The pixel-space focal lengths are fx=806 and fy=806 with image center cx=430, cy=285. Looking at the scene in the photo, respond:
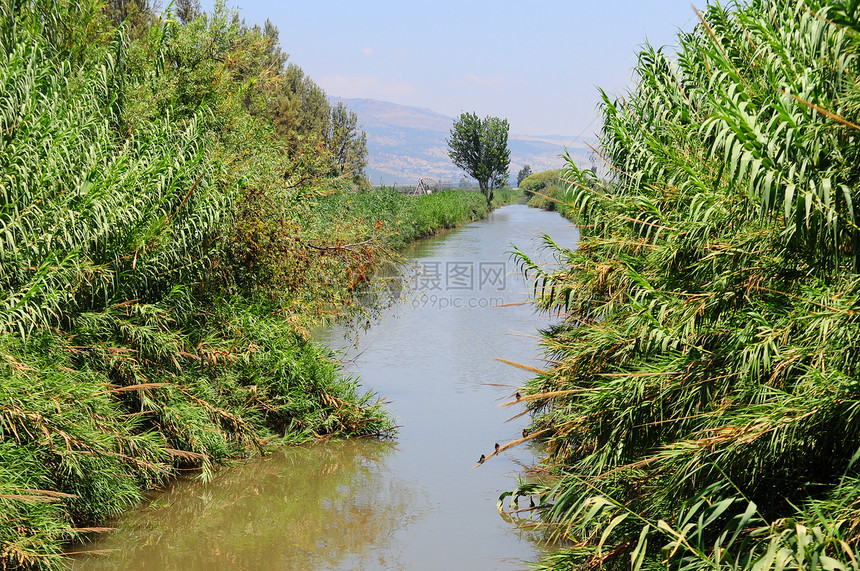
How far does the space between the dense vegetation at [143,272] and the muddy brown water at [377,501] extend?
0.31 m

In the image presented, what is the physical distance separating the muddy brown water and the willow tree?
5600 cm

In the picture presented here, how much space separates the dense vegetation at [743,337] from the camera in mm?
3732

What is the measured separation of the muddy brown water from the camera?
239 inches

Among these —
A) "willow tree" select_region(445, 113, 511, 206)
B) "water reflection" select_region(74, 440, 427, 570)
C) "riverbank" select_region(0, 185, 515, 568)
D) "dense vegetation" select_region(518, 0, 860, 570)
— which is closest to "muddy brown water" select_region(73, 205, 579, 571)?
"water reflection" select_region(74, 440, 427, 570)

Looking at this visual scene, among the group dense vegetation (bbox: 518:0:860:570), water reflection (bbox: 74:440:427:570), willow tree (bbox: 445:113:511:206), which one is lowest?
water reflection (bbox: 74:440:427:570)

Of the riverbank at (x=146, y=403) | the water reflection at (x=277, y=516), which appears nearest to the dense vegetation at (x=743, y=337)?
the water reflection at (x=277, y=516)

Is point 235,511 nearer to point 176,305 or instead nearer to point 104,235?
point 176,305

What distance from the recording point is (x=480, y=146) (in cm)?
6656

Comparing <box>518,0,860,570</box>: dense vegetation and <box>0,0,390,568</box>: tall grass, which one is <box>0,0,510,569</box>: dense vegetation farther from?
<box>518,0,860,570</box>: dense vegetation

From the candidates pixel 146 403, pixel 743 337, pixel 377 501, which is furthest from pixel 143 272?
pixel 743 337

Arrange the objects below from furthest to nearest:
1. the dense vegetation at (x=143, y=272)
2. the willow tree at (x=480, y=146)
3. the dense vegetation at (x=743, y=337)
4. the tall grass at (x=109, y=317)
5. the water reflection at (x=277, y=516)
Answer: the willow tree at (x=480, y=146), the water reflection at (x=277, y=516), the dense vegetation at (x=143, y=272), the tall grass at (x=109, y=317), the dense vegetation at (x=743, y=337)

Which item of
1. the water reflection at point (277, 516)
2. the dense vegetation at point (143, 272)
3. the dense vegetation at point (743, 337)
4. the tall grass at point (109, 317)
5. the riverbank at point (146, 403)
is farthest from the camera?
the water reflection at point (277, 516)

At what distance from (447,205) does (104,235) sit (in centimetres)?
3181

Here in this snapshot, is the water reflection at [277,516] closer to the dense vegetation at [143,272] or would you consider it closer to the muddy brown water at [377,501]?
the muddy brown water at [377,501]
